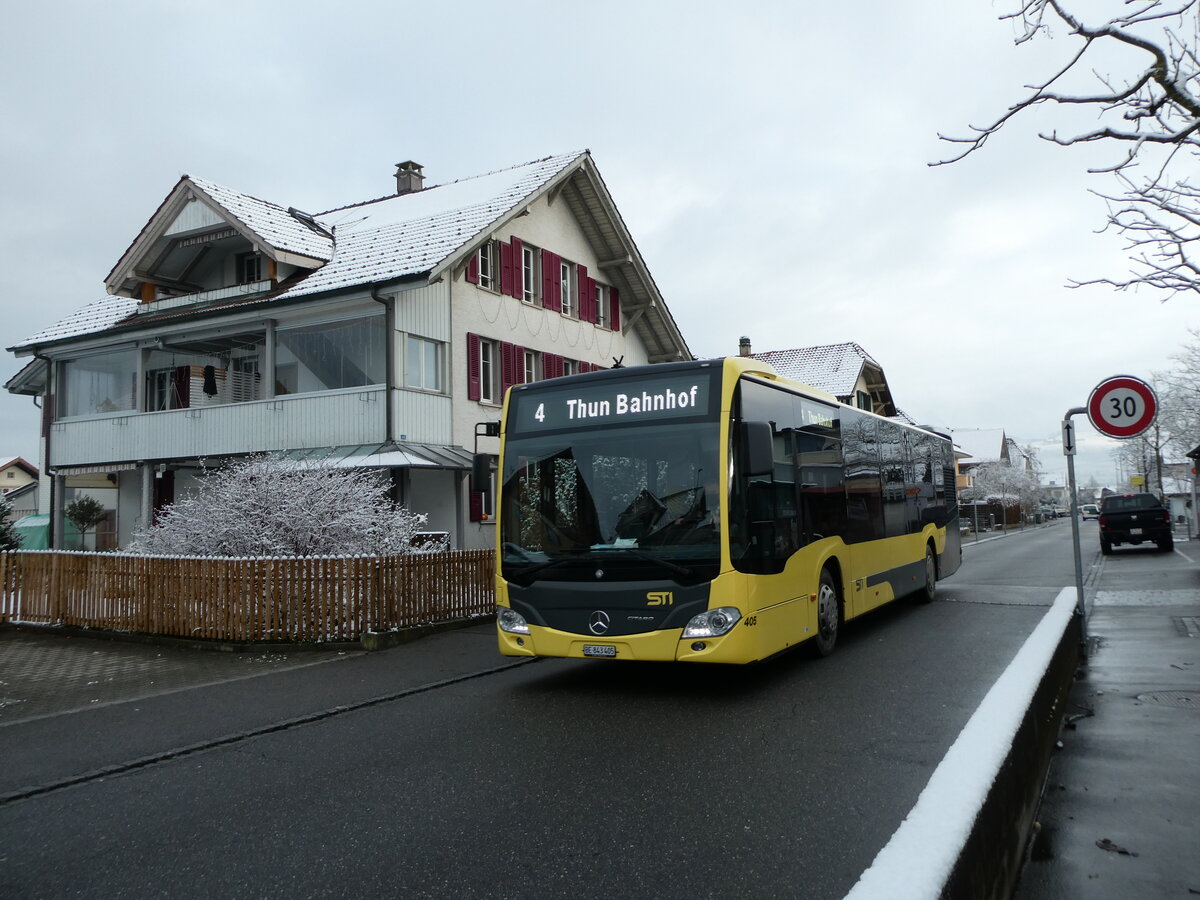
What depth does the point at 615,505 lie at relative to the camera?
817 cm

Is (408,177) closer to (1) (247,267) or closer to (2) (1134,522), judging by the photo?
(1) (247,267)

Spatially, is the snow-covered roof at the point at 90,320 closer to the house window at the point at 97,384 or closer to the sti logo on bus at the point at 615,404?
the house window at the point at 97,384

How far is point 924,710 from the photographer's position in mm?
7402

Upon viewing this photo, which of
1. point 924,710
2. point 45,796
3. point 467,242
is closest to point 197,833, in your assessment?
point 45,796

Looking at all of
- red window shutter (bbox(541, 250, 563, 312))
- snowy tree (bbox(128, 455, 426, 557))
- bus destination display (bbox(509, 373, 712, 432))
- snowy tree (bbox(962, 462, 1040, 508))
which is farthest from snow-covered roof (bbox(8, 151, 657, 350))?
snowy tree (bbox(962, 462, 1040, 508))

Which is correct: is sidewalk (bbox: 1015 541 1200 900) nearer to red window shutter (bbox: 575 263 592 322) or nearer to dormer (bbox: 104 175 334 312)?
red window shutter (bbox: 575 263 592 322)

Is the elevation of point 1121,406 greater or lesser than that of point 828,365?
lesser

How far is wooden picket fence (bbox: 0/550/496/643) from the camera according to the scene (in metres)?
11.7

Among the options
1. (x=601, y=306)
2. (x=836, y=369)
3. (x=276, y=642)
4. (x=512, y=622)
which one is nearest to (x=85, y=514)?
(x=601, y=306)

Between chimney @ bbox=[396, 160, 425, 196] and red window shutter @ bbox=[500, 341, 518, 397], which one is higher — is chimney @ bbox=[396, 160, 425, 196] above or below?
above

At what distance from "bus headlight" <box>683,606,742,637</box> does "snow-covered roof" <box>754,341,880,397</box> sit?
3625 cm

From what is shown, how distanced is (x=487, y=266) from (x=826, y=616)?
1682cm

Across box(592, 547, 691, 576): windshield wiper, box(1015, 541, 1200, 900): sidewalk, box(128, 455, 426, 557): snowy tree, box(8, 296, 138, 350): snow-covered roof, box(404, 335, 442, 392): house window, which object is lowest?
box(1015, 541, 1200, 900): sidewalk

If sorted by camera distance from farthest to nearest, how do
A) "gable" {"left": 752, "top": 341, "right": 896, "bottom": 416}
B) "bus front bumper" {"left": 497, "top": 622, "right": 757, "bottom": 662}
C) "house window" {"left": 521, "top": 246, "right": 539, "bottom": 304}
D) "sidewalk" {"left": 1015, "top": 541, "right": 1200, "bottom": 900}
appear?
"gable" {"left": 752, "top": 341, "right": 896, "bottom": 416} < "house window" {"left": 521, "top": 246, "right": 539, "bottom": 304} < "bus front bumper" {"left": 497, "top": 622, "right": 757, "bottom": 662} < "sidewalk" {"left": 1015, "top": 541, "right": 1200, "bottom": 900}
